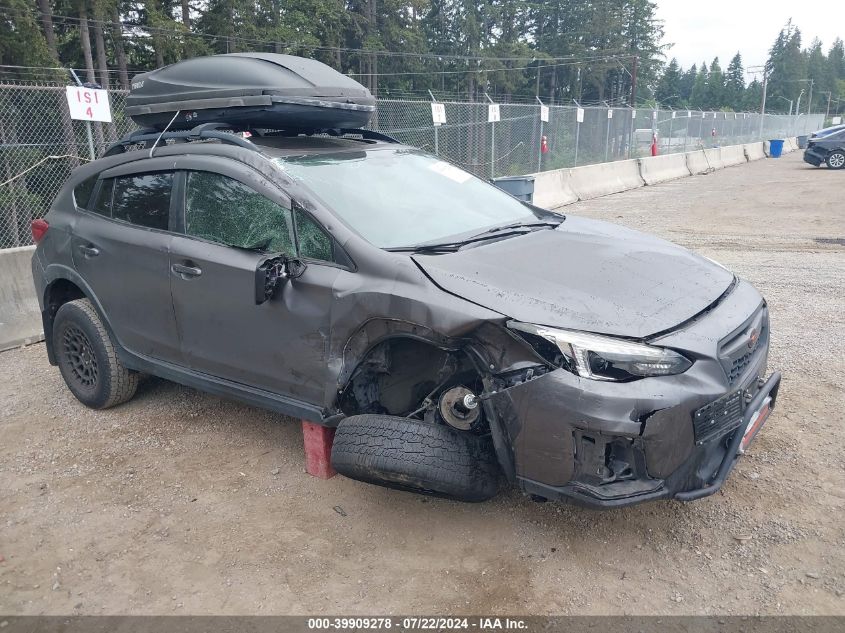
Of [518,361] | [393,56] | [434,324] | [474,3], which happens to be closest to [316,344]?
[434,324]

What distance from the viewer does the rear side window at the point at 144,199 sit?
13.0ft

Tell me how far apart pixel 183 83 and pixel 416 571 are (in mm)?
3156

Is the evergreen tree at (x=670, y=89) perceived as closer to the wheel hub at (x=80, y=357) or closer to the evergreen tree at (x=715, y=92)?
the evergreen tree at (x=715, y=92)

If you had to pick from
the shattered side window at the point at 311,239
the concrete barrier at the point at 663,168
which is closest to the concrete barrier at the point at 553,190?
the concrete barrier at the point at 663,168

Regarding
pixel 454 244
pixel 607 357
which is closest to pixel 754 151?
pixel 454 244

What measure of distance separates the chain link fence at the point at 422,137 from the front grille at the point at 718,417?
6.03m

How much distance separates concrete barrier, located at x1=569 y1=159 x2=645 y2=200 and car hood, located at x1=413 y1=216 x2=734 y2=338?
1360cm

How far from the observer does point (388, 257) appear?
308 cm

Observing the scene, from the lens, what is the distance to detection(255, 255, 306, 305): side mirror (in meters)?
3.11

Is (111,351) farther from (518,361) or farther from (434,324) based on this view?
(518,361)

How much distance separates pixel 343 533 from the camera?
3232mm

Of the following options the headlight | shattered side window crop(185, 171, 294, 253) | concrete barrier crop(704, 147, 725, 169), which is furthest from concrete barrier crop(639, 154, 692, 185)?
the headlight

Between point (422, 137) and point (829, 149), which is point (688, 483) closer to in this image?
point (422, 137)

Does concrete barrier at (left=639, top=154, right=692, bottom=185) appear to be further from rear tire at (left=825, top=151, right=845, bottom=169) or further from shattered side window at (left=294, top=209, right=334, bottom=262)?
shattered side window at (left=294, top=209, right=334, bottom=262)
